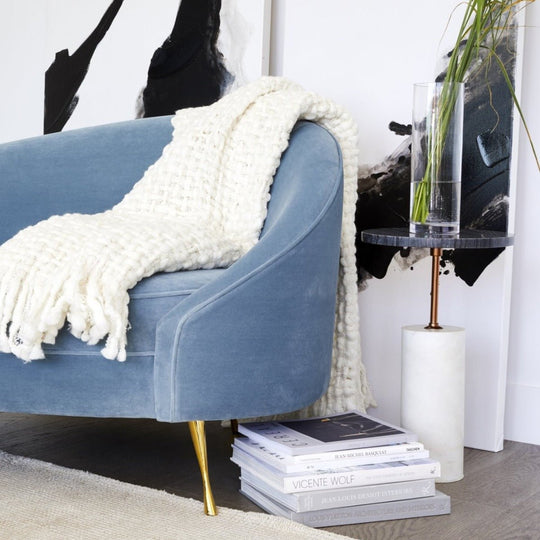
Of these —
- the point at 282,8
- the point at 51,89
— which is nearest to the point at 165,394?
the point at 282,8

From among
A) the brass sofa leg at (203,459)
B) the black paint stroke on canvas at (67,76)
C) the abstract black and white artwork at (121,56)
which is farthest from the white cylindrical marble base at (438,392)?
the black paint stroke on canvas at (67,76)

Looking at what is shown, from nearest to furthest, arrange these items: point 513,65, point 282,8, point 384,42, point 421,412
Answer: point 421,412, point 513,65, point 384,42, point 282,8

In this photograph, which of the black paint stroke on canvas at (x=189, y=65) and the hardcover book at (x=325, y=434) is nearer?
the hardcover book at (x=325, y=434)

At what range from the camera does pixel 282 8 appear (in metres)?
2.51

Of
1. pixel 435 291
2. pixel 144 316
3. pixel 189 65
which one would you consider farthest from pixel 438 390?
pixel 189 65

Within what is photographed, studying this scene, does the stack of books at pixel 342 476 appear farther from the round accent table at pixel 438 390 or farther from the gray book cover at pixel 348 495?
the round accent table at pixel 438 390

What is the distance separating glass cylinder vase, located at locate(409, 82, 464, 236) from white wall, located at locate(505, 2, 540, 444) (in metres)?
0.40

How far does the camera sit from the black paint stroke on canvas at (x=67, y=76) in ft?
9.45

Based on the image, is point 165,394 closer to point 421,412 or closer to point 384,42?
point 421,412

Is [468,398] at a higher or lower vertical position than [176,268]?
lower

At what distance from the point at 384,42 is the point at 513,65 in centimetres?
37

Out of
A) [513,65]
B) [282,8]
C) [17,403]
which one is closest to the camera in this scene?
[17,403]

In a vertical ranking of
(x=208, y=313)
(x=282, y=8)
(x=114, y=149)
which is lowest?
(x=208, y=313)

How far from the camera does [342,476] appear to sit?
163 centimetres
